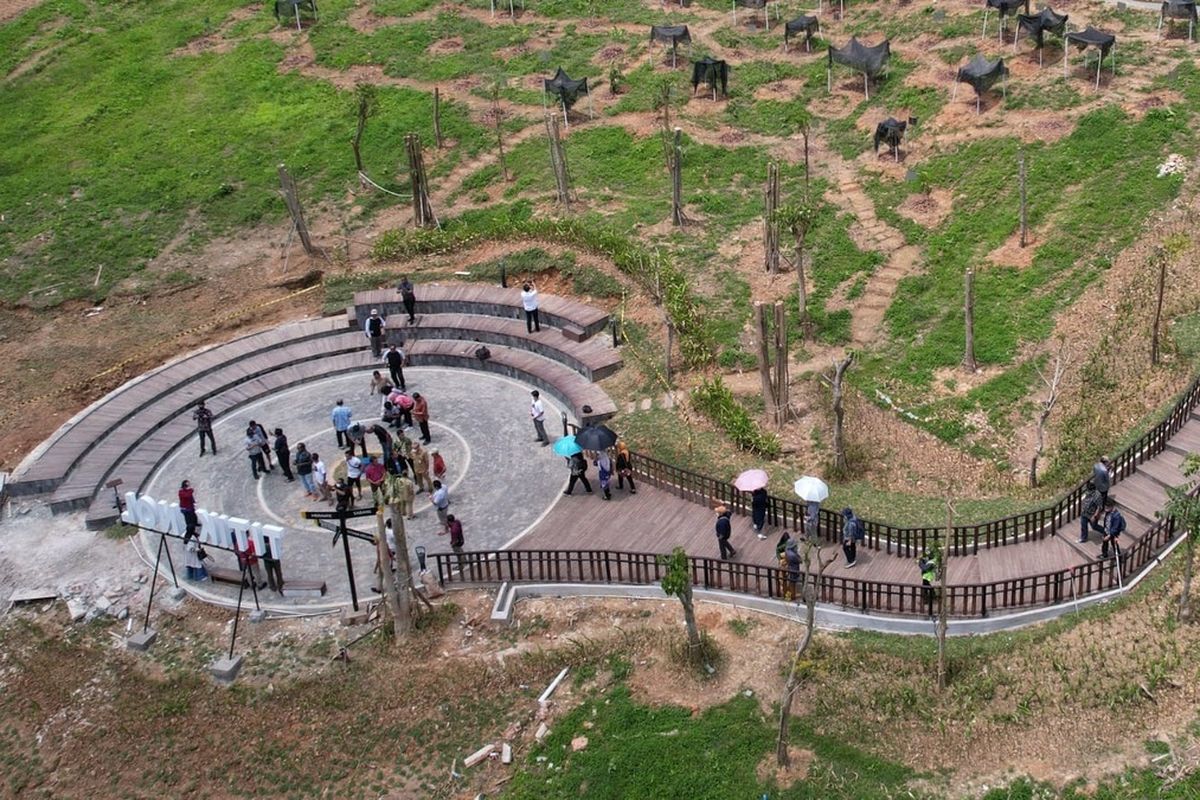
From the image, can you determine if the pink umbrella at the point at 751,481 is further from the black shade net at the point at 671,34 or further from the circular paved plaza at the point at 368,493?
the black shade net at the point at 671,34

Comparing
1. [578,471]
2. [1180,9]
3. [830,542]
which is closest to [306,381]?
[578,471]

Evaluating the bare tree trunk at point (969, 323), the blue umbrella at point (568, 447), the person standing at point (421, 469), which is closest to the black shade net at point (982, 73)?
the bare tree trunk at point (969, 323)

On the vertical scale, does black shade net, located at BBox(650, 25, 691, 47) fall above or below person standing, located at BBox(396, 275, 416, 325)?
above

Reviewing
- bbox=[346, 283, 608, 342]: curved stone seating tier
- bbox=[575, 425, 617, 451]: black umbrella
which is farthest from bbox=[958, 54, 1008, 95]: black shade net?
bbox=[575, 425, 617, 451]: black umbrella

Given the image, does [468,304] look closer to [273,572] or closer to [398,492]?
[273,572]

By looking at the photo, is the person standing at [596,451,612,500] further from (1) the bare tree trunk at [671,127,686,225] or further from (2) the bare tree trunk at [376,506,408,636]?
(1) the bare tree trunk at [671,127,686,225]

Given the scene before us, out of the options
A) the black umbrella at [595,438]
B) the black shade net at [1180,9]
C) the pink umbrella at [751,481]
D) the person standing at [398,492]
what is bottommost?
the black umbrella at [595,438]
